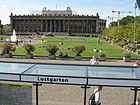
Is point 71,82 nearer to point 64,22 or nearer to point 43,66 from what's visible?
point 43,66

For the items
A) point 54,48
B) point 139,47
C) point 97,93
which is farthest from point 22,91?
point 139,47

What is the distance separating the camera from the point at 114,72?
9727 mm

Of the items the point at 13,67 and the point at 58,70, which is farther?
the point at 13,67

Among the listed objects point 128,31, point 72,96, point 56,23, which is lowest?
point 72,96

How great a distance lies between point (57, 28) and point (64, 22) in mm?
9168

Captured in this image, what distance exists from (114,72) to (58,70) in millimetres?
2545

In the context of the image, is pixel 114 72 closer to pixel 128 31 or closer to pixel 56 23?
pixel 128 31

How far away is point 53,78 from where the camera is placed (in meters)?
8.19

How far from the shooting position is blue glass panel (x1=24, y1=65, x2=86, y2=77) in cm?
940

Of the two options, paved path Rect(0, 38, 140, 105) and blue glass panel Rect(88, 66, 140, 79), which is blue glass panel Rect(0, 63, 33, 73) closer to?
paved path Rect(0, 38, 140, 105)

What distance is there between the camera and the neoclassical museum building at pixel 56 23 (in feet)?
613

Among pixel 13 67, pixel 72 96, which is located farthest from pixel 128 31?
pixel 13 67

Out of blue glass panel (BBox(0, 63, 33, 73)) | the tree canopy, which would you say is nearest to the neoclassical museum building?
the tree canopy

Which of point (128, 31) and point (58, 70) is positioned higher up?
point (128, 31)
